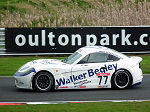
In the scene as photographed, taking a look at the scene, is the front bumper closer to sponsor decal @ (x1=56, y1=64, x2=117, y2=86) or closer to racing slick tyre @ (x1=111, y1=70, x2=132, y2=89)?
sponsor decal @ (x1=56, y1=64, x2=117, y2=86)

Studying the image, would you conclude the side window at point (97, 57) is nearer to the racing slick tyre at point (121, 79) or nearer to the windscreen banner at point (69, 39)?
the racing slick tyre at point (121, 79)

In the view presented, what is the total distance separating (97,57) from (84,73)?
0.63 meters

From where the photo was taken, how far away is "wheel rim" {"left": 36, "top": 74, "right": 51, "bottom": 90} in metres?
12.8

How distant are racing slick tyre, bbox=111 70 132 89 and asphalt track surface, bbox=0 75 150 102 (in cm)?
17

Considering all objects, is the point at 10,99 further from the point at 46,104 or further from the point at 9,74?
the point at 9,74

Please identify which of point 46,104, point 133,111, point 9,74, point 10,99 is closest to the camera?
point 133,111

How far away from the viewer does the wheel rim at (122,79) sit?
514 inches

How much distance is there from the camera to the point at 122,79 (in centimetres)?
1311

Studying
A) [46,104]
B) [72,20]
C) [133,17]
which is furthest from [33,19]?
[46,104]

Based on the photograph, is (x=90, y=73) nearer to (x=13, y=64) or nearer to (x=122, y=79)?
(x=122, y=79)

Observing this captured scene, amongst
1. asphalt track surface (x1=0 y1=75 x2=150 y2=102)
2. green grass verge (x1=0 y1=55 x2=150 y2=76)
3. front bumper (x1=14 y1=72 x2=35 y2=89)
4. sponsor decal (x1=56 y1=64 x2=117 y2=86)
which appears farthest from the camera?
green grass verge (x1=0 y1=55 x2=150 y2=76)

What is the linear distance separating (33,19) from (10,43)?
25.2 ft

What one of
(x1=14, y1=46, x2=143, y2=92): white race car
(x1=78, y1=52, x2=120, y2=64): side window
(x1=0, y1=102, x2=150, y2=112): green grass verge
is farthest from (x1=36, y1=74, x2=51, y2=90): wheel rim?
(x1=0, y1=102, x2=150, y2=112): green grass verge

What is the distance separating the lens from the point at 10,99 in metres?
11.7
